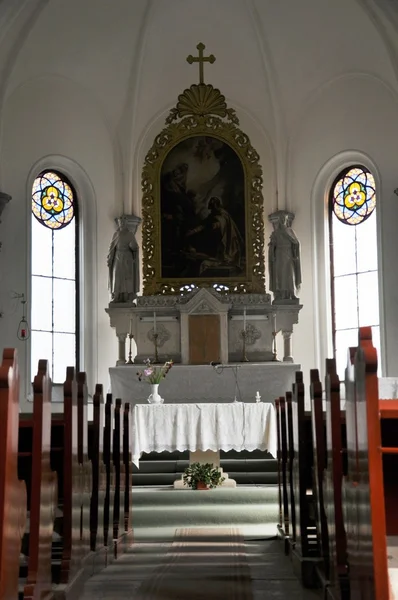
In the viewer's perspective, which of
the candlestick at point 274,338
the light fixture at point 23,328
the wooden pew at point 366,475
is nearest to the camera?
the wooden pew at point 366,475

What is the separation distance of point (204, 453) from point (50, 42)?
23.0 feet

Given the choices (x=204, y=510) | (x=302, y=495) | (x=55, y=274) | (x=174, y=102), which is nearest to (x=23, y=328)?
(x=55, y=274)

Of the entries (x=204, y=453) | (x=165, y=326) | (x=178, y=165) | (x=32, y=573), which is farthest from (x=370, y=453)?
(x=178, y=165)

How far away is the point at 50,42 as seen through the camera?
14.1 metres

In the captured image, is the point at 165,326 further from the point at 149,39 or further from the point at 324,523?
the point at 324,523

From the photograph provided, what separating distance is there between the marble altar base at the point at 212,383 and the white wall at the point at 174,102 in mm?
1969

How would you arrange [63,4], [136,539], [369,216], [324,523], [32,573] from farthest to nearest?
[369,216] < [63,4] < [136,539] < [324,523] < [32,573]

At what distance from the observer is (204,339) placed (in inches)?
532

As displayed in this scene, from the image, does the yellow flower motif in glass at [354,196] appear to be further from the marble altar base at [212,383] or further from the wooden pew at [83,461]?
the wooden pew at [83,461]

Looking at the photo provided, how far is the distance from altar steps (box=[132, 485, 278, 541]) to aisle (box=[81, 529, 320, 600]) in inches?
21.6

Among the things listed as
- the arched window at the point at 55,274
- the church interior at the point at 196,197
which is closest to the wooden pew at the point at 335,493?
the church interior at the point at 196,197

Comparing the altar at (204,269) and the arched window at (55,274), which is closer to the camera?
the altar at (204,269)

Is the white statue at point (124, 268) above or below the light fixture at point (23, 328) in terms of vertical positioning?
above

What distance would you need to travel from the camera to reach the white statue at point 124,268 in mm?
13859
